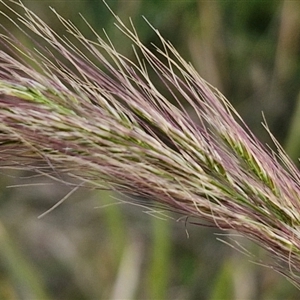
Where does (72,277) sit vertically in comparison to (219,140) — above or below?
below

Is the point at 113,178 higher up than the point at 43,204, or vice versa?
the point at 113,178

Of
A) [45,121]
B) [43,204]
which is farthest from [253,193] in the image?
[43,204]

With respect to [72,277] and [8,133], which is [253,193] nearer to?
[8,133]

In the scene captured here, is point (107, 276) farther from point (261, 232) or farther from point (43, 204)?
point (261, 232)

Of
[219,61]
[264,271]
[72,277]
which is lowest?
[72,277]

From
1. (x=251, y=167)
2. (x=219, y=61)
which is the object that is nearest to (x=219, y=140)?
(x=251, y=167)

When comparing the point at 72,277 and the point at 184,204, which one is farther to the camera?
the point at 72,277
